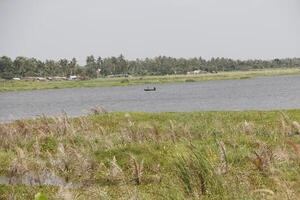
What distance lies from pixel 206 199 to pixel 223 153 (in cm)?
461

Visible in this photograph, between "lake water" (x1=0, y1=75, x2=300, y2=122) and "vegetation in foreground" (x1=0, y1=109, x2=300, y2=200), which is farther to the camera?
"lake water" (x1=0, y1=75, x2=300, y2=122)

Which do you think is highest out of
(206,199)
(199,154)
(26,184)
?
(199,154)

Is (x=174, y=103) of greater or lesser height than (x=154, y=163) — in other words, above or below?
below

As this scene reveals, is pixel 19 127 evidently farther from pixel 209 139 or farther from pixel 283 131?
pixel 283 131

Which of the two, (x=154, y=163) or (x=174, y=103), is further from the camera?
(x=174, y=103)

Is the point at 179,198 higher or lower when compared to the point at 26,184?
higher

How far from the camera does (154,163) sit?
21.0 meters

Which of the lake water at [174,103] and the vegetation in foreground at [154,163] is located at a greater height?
the vegetation in foreground at [154,163]

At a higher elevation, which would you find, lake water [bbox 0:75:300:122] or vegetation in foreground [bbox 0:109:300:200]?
vegetation in foreground [bbox 0:109:300:200]

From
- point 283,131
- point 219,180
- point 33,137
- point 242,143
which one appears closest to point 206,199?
point 219,180

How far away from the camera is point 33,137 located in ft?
93.4

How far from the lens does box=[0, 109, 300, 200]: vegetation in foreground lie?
1280 cm

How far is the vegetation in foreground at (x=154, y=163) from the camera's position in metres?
12.8

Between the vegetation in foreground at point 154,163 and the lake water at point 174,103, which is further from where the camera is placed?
the lake water at point 174,103
